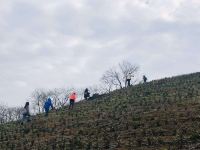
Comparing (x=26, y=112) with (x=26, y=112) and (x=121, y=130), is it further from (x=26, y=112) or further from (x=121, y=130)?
(x=121, y=130)

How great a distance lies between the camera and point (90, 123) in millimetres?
29250

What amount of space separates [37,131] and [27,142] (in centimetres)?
374

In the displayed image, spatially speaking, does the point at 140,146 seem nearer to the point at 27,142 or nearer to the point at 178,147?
the point at 178,147

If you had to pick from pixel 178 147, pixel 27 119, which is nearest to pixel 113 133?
pixel 178 147

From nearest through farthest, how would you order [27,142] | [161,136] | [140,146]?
[140,146] → [161,136] → [27,142]

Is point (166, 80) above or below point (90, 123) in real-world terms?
above

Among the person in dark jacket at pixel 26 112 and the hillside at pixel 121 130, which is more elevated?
the person in dark jacket at pixel 26 112

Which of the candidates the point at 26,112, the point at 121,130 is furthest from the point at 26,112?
the point at 121,130

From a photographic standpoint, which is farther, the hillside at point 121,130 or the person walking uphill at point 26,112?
the person walking uphill at point 26,112

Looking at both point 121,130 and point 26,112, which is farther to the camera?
point 26,112

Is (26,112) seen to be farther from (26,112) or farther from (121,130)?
(121,130)

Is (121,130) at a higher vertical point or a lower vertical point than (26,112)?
lower

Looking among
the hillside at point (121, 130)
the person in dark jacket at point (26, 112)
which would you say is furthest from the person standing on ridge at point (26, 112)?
the hillside at point (121, 130)

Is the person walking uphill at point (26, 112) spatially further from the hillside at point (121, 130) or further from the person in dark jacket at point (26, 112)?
the hillside at point (121, 130)
